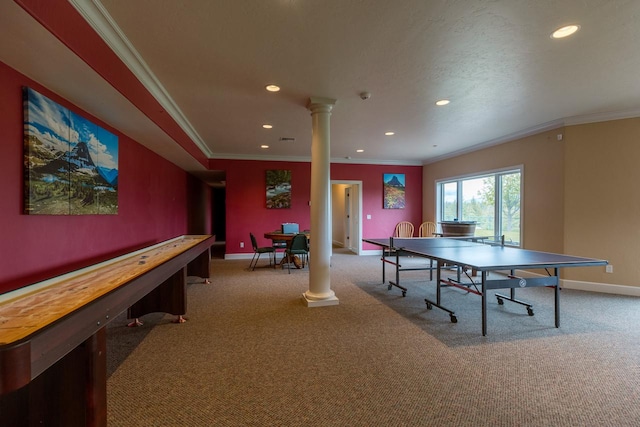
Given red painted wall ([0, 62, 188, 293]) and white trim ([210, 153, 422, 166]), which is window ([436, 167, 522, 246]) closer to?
white trim ([210, 153, 422, 166])

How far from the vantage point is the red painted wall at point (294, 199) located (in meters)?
7.66

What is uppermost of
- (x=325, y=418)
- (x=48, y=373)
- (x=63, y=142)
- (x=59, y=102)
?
(x=59, y=102)

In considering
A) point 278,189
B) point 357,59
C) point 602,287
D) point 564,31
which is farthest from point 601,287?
point 278,189

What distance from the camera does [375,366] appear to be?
2.37 m

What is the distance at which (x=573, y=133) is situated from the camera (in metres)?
4.65

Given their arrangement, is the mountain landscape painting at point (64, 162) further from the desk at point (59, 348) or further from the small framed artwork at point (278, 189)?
the small framed artwork at point (278, 189)

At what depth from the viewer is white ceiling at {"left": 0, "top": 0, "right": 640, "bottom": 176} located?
212 centimetres

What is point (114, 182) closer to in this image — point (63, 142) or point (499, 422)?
point (63, 142)

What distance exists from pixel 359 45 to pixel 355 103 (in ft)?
4.69

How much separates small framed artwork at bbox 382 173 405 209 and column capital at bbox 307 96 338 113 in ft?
16.6

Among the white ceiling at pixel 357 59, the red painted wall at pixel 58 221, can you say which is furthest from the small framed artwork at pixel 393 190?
the red painted wall at pixel 58 221

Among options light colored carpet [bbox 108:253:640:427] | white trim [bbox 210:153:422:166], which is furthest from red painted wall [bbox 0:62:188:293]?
white trim [bbox 210:153:422:166]

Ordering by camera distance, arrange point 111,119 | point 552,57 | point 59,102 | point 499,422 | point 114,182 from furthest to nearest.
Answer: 1. point 114,182
2. point 111,119
3. point 552,57
4. point 59,102
5. point 499,422

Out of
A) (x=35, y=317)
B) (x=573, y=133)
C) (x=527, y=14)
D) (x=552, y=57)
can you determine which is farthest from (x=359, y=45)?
(x=573, y=133)
